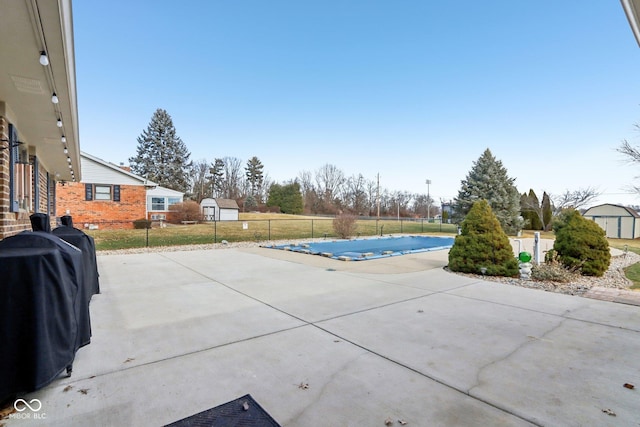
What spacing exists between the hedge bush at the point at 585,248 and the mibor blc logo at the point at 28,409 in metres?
9.07

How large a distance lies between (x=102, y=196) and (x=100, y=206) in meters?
0.68

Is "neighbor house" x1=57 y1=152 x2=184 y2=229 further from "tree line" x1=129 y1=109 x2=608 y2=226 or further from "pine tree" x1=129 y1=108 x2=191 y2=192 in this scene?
"pine tree" x1=129 y1=108 x2=191 y2=192

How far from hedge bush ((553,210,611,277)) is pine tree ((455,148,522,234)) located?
14.3m

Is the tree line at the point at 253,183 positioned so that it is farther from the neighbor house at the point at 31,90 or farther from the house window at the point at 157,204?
the neighbor house at the point at 31,90

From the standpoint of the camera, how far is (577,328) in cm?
361

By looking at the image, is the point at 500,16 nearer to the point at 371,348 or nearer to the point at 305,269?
the point at 305,269

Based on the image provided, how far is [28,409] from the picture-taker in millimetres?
2059

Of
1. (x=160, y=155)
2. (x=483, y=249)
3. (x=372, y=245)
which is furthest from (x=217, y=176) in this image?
(x=483, y=249)

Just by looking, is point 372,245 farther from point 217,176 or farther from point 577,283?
point 217,176

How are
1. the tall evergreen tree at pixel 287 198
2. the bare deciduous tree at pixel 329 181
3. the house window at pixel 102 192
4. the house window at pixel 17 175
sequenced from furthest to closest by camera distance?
the bare deciduous tree at pixel 329 181, the tall evergreen tree at pixel 287 198, the house window at pixel 102 192, the house window at pixel 17 175

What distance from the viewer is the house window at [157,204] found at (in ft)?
82.5

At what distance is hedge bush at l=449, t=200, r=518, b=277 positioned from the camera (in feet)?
22.5

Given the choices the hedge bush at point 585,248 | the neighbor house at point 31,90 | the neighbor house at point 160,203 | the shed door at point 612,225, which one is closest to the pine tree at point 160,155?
the neighbor house at point 160,203

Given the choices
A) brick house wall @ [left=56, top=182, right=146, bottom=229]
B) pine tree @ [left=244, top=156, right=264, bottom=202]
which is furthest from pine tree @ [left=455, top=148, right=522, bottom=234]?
pine tree @ [left=244, top=156, right=264, bottom=202]
